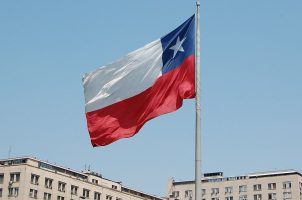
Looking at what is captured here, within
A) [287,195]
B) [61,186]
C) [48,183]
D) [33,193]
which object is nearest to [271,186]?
[287,195]

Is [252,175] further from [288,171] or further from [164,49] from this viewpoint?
[164,49]

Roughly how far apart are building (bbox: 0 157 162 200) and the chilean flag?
98.5 meters

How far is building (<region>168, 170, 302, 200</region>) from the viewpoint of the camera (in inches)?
6988

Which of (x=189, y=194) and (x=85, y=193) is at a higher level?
(x=189, y=194)

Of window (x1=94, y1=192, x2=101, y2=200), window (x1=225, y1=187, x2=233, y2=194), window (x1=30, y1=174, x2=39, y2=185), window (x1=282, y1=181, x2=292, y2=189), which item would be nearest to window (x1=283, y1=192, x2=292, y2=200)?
window (x1=282, y1=181, x2=292, y2=189)

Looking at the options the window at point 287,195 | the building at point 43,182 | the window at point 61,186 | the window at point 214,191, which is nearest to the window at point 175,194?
the window at point 214,191

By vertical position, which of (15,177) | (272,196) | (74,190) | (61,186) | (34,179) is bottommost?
(74,190)

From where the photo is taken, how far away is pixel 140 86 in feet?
81.0

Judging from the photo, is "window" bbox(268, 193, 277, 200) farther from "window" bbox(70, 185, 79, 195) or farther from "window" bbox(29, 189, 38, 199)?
"window" bbox(29, 189, 38, 199)

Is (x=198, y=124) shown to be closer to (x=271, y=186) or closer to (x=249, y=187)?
(x=271, y=186)

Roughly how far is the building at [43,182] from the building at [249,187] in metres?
53.5

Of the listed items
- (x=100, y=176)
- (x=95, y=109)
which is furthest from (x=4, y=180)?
(x=95, y=109)

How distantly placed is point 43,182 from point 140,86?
341 ft

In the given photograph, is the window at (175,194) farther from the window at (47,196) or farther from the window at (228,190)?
the window at (47,196)
